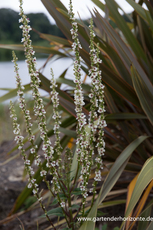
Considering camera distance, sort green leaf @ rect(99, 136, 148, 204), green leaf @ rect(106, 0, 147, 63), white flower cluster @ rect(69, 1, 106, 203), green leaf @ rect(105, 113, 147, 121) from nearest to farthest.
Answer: white flower cluster @ rect(69, 1, 106, 203) < green leaf @ rect(99, 136, 148, 204) < green leaf @ rect(105, 113, 147, 121) < green leaf @ rect(106, 0, 147, 63)

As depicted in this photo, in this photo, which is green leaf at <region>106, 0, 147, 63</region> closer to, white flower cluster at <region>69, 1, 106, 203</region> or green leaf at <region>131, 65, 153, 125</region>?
green leaf at <region>131, 65, 153, 125</region>

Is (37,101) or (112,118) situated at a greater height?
(37,101)

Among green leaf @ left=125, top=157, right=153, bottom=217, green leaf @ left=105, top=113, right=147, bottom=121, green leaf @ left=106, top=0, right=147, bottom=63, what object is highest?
green leaf @ left=106, top=0, right=147, bottom=63

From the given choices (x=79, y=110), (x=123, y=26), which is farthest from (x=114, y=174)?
(x=123, y=26)

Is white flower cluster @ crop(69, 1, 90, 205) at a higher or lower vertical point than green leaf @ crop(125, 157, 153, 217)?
higher

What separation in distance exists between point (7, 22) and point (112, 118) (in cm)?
2458

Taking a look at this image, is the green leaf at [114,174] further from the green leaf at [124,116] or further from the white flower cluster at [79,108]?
the green leaf at [124,116]

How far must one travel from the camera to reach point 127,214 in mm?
751

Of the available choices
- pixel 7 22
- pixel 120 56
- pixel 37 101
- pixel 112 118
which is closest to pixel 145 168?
pixel 112 118

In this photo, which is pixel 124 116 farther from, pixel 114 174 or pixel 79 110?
pixel 79 110

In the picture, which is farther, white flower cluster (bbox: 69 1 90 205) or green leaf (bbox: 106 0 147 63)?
green leaf (bbox: 106 0 147 63)

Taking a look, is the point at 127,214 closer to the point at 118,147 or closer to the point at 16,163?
the point at 118,147

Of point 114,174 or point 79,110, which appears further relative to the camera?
point 114,174

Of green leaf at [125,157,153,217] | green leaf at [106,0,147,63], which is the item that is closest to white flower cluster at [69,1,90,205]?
green leaf at [125,157,153,217]
